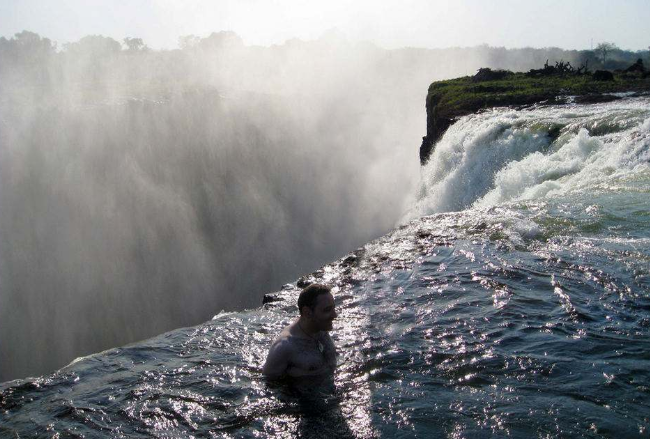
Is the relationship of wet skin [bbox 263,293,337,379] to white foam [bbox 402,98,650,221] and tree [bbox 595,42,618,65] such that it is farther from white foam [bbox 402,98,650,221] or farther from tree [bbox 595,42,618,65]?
tree [bbox 595,42,618,65]

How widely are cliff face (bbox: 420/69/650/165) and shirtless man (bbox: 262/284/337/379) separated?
19.3 meters

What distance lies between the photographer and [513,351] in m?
5.62

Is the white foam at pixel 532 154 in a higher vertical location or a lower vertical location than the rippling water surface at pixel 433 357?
higher

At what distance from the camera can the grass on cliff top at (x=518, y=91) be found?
24.3 metres

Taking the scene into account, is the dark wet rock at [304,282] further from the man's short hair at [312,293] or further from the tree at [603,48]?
the tree at [603,48]

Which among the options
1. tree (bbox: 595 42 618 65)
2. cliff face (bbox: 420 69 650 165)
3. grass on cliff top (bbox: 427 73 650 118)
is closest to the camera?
cliff face (bbox: 420 69 650 165)

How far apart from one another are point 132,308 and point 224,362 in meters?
25.7

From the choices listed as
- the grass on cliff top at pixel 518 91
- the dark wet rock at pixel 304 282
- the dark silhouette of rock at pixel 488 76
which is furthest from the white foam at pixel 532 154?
the dark silhouette of rock at pixel 488 76

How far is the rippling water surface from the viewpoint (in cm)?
459

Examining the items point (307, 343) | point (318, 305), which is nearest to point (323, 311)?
point (318, 305)

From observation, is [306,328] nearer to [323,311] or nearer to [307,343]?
[307,343]

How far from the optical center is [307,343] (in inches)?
212

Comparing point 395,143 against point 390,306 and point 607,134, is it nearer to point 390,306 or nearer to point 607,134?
point 607,134

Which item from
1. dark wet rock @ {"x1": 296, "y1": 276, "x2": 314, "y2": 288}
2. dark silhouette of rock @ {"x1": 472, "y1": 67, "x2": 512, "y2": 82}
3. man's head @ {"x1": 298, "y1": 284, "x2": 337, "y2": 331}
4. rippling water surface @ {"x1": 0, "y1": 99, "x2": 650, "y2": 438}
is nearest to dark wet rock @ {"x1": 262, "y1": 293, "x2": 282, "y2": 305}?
rippling water surface @ {"x1": 0, "y1": 99, "x2": 650, "y2": 438}
